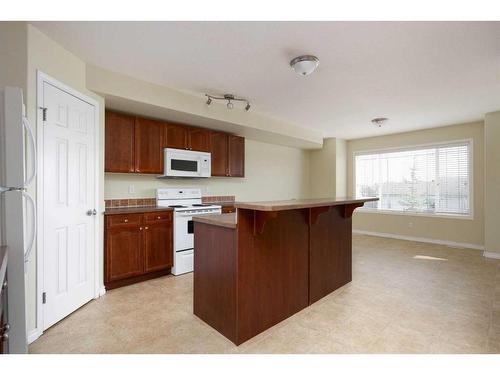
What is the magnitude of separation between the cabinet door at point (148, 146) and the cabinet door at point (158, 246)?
757 mm

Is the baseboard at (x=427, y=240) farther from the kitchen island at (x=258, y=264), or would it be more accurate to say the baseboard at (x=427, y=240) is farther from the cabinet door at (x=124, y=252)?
the cabinet door at (x=124, y=252)

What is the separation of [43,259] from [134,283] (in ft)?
4.01

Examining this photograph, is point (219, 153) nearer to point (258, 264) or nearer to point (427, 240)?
point (258, 264)

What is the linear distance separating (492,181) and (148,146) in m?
5.33

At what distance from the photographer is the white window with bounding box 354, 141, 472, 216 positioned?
5126 millimetres

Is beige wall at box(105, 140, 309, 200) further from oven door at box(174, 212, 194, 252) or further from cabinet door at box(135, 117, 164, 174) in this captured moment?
oven door at box(174, 212, 194, 252)

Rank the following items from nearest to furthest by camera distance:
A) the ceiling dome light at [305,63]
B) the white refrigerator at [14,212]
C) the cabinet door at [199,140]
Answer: the white refrigerator at [14,212]
the ceiling dome light at [305,63]
the cabinet door at [199,140]

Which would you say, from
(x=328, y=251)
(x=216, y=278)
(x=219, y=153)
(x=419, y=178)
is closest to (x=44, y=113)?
(x=216, y=278)

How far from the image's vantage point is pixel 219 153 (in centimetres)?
443

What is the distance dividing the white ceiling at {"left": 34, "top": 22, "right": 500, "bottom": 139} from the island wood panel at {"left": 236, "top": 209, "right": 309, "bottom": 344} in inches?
56.8

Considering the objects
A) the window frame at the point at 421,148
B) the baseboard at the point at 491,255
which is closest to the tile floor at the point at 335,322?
the baseboard at the point at 491,255

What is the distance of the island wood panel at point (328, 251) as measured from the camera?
263 cm

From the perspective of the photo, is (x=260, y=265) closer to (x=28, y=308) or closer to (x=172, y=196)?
(x=28, y=308)

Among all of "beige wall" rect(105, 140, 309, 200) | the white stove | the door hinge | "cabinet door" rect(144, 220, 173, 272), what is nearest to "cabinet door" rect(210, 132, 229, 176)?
"beige wall" rect(105, 140, 309, 200)
